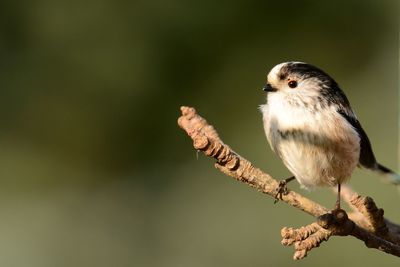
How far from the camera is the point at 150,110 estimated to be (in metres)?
4.73

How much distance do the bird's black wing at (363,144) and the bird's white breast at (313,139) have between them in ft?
0.22

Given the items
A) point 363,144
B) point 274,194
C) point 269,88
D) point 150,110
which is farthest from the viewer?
point 150,110

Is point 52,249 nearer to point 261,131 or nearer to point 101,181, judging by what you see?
point 101,181

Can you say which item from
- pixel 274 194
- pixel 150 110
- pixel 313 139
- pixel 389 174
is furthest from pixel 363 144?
pixel 150 110

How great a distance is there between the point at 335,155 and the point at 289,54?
2.07m

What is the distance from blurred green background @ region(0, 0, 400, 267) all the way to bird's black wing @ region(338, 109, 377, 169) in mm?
873

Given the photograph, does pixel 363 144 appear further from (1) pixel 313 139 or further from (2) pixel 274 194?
(2) pixel 274 194

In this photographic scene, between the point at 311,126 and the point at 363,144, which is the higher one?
the point at 363,144

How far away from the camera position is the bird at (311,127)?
273 cm

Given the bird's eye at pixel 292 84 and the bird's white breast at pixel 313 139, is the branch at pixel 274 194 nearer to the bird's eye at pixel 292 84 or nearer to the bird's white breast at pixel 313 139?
the bird's white breast at pixel 313 139

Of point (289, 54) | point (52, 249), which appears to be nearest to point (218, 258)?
point (52, 249)

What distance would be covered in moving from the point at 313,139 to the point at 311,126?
0.05 meters

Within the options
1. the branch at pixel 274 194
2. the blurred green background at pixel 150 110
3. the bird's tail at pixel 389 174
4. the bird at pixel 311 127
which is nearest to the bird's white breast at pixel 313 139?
the bird at pixel 311 127

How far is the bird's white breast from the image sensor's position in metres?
2.73
